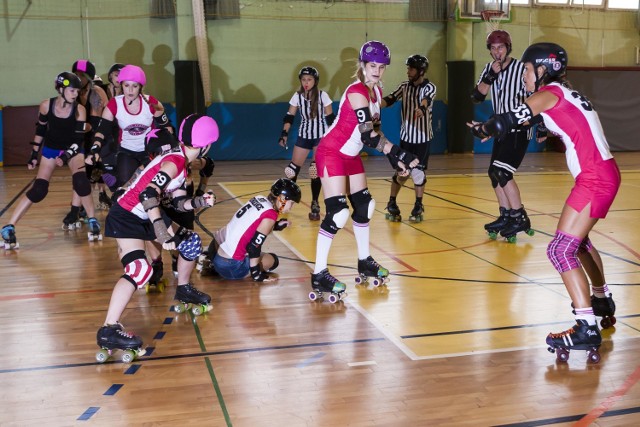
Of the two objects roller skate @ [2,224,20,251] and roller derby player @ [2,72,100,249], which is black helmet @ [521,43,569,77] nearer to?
roller derby player @ [2,72,100,249]

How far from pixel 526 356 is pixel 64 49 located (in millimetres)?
11979

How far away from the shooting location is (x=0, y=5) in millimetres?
13156

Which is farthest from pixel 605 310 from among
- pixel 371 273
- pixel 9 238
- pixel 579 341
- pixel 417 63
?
pixel 9 238

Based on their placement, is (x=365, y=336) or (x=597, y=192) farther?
(x=365, y=336)

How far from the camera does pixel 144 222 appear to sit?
163 inches

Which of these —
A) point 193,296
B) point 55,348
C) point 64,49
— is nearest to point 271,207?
point 193,296

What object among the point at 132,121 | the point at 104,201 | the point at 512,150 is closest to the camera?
the point at 132,121

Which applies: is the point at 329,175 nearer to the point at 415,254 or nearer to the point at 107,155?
the point at 415,254

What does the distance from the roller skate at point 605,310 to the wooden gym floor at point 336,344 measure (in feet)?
0.31

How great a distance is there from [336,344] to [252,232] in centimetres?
140

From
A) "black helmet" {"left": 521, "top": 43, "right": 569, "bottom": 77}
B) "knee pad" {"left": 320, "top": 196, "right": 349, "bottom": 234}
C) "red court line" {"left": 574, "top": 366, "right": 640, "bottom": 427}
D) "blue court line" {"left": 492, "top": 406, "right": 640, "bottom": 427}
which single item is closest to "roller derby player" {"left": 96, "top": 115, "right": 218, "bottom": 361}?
"knee pad" {"left": 320, "top": 196, "right": 349, "bottom": 234}

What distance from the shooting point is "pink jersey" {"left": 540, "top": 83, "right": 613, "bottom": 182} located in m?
3.76

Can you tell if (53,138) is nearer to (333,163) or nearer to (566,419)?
(333,163)

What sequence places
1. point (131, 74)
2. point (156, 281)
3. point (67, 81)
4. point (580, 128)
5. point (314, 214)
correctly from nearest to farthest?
1. point (580, 128)
2. point (156, 281)
3. point (131, 74)
4. point (67, 81)
5. point (314, 214)
